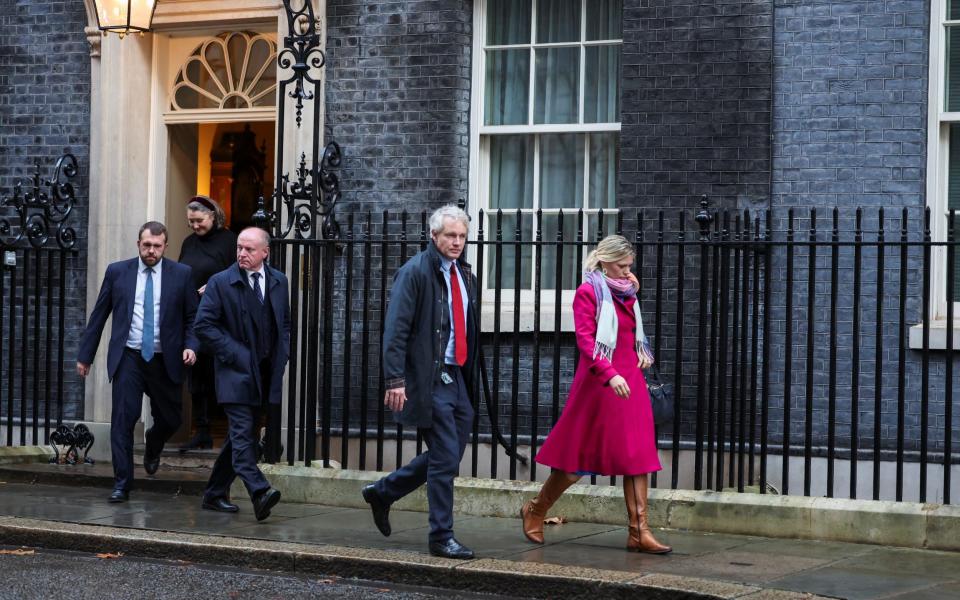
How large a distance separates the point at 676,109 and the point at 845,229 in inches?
55.4

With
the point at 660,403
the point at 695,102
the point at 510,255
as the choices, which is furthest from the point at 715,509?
the point at 510,255

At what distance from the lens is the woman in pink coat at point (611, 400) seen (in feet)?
25.2

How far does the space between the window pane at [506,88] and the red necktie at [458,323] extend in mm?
3689

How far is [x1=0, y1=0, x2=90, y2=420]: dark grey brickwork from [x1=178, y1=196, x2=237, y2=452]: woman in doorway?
48.3 inches

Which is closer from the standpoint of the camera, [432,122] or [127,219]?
[432,122]

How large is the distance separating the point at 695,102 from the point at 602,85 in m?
0.87

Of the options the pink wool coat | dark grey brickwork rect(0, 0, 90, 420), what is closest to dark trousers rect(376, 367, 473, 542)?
the pink wool coat

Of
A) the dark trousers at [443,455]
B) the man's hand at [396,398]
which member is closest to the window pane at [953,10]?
the dark trousers at [443,455]

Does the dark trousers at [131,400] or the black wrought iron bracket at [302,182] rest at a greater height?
the black wrought iron bracket at [302,182]

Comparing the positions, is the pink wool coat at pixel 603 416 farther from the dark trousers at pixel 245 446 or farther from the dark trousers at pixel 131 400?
the dark trousers at pixel 131 400

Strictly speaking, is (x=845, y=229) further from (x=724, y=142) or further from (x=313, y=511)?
(x=313, y=511)

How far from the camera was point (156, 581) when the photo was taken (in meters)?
7.24

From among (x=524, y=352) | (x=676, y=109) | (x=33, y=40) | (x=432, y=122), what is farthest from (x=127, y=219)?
→ (x=676, y=109)

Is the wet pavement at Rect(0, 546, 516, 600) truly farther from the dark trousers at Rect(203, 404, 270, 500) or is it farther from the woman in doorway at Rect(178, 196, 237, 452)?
the woman in doorway at Rect(178, 196, 237, 452)
